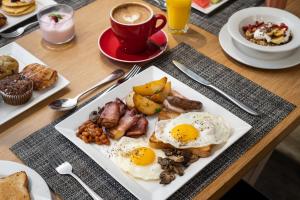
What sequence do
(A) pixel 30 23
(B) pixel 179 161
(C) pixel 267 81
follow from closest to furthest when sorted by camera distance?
1. (B) pixel 179 161
2. (C) pixel 267 81
3. (A) pixel 30 23

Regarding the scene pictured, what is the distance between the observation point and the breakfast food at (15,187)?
1141 mm

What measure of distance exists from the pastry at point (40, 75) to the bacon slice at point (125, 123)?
33cm

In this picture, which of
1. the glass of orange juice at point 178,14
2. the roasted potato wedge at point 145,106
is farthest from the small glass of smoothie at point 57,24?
the roasted potato wedge at point 145,106

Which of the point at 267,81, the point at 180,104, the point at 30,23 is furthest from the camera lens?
the point at 30,23

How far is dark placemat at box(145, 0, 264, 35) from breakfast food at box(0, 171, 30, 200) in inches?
41.3

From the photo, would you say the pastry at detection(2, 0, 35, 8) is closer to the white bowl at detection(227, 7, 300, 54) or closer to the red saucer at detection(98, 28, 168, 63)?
the red saucer at detection(98, 28, 168, 63)

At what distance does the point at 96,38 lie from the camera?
1807mm

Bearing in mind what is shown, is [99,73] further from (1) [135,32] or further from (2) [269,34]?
(2) [269,34]

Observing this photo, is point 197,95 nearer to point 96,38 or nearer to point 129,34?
point 129,34

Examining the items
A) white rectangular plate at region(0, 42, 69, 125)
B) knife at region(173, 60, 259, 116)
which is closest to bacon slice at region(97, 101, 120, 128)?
white rectangular plate at region(0, 42, 69, 125)

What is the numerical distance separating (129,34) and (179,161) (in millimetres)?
615

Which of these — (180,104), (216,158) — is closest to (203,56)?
(180,104)

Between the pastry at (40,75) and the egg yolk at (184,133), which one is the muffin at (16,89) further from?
the egg yolk at (184,133)

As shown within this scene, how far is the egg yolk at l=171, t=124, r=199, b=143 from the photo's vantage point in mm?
1281
